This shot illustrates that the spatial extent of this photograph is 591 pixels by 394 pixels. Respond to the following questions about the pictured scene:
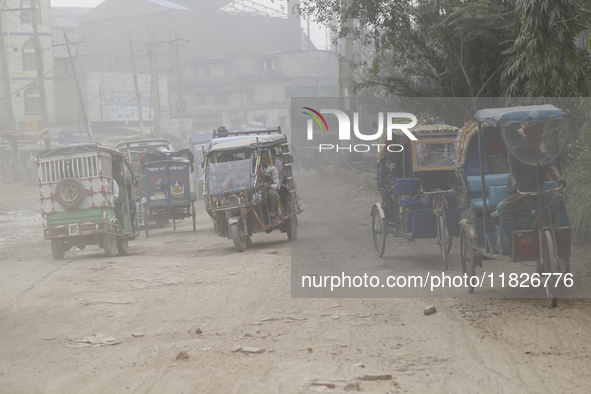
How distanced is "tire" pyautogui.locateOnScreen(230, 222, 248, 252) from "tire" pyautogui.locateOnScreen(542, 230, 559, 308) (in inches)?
296

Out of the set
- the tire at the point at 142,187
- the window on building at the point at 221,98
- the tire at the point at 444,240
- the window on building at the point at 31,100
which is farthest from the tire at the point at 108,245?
the window on building at the point at 221,98

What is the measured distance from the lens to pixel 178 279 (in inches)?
414

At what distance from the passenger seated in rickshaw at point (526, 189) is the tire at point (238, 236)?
7106 mm

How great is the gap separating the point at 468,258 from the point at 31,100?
52.2 m

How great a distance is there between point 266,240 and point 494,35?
281 inches

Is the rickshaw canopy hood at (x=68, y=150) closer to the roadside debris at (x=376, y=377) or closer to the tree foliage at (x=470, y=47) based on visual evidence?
the tree foliage at (x=470, y=47)

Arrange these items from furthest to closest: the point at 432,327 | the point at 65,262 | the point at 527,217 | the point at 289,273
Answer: the point at 65,262, the point at 289,273, the point at 527,217, the point at 432,327

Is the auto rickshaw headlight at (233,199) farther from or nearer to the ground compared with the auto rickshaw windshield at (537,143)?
nearer to the ground

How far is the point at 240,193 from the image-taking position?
14195mm

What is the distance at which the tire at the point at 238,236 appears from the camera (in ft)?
44.7

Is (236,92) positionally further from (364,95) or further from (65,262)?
(65,262)

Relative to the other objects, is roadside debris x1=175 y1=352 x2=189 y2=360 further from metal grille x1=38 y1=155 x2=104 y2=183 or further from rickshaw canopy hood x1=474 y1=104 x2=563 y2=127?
metal grille x1=38 y1=155 x2=104 y2=183

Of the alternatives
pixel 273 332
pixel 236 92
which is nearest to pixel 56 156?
pixel 273 332

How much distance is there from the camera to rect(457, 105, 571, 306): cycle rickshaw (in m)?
7.20
